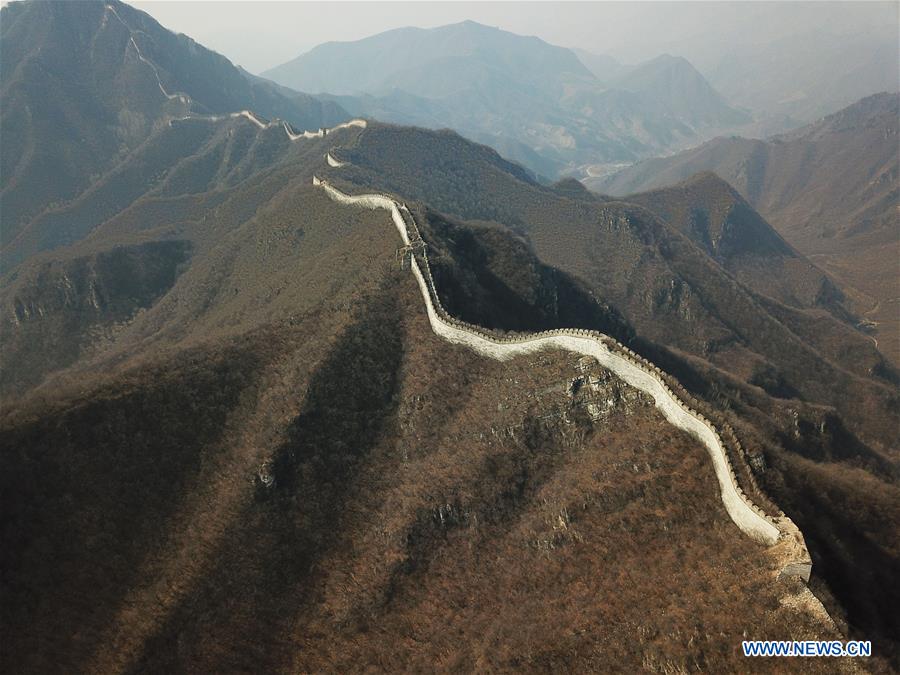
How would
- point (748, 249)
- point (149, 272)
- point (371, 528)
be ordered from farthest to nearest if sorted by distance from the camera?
point (748, 249), point (149, 272), point (371, 528)

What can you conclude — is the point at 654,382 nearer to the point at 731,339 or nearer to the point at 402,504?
the point at 402,504

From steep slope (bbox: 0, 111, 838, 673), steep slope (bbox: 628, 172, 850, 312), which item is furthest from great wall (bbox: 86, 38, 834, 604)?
steep slope (bbox: 628, 172, 850, 312)

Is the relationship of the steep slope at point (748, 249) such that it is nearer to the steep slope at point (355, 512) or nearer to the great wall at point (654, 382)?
the great wall at point (654, 382)

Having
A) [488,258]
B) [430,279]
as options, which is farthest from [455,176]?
[430,279]

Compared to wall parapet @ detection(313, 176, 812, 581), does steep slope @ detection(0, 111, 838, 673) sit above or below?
below

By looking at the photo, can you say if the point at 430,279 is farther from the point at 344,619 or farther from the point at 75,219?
the point at 75,219

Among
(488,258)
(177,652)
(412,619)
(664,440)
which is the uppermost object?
(488,258)

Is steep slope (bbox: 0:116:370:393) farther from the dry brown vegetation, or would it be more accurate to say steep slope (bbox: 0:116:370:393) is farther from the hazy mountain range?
the dry brown vegetation

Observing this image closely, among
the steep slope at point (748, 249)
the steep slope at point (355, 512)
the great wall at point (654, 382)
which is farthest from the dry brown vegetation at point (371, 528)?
the steep slope at point (748, 249)

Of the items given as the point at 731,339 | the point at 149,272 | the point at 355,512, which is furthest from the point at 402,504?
the point at 149,272
